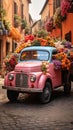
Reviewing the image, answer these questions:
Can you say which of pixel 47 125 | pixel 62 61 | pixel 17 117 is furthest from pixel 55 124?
pixel 62 61

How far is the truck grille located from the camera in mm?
10789

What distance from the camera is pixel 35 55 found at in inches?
475

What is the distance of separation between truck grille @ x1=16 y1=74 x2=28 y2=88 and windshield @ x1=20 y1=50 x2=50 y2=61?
47.5 inches

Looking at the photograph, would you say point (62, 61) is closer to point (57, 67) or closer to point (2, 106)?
point (57, 67)

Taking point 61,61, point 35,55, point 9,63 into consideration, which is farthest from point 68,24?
point 9,63

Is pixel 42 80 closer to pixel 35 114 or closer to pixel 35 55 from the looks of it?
pixel 35 55

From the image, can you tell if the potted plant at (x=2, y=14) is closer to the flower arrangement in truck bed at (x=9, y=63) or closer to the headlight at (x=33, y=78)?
the flower arrangement in truck bed at (x=9, y=63)

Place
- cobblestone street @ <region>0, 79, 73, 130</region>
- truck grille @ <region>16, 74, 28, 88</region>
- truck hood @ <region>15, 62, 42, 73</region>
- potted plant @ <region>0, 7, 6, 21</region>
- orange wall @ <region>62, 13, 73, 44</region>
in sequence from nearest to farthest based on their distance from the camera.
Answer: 1. cobblestone street @ <region>0, 79, 73, 130</region>
2. truck grille @ <region>16, 74, 28, 88</region>
3. truck hood @ <region>15, 62, 42, 73</region>
4. orange wall @ <region>62, 13, 73, 44</region>
5. potted plant @ <region>0, 7, 6, 21</region>

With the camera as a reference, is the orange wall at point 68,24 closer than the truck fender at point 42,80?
No

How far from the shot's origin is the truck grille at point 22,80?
10.8 m

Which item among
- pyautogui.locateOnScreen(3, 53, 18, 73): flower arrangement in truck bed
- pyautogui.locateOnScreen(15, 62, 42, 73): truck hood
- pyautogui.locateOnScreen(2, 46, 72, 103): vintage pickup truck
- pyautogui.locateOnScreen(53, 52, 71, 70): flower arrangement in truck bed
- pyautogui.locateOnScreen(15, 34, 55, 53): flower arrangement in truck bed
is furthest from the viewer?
pyautogui.locateOnScreen(15, 34, 55, 53): flower arrangement in truck bed

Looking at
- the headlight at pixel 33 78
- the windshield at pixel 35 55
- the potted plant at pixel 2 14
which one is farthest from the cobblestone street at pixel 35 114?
the potted plant at pixel 2 14

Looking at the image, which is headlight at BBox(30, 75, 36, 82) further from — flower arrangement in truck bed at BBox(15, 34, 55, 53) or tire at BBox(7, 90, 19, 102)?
flower arrangement in truck bed at BBox(15, 34, 55, 53)

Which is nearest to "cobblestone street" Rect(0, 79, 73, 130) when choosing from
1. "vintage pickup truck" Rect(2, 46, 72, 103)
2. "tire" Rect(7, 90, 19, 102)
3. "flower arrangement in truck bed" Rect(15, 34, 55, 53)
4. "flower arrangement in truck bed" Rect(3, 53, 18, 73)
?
"tire" Rect(7, 90, 19, 102)
